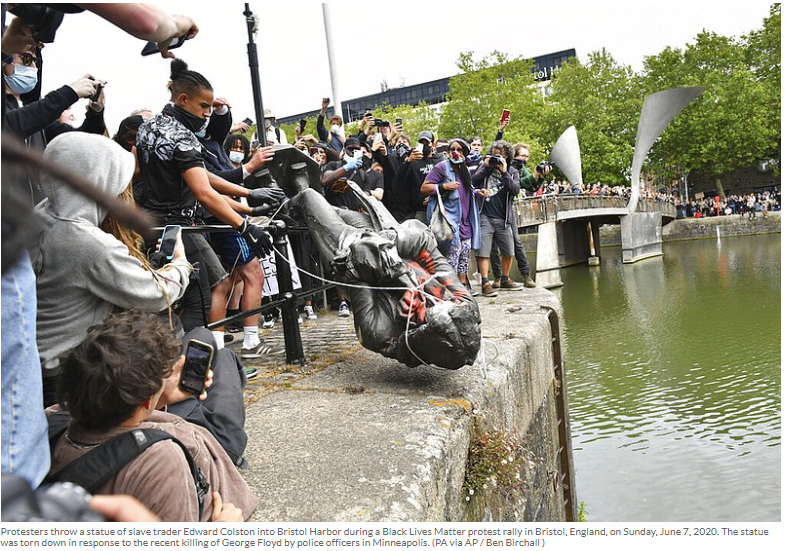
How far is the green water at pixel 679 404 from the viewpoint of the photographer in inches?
245

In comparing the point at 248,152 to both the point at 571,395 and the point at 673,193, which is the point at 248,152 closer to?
the point at 571,395

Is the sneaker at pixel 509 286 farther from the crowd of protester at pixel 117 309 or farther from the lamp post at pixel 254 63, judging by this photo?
the crowd of protester at pixel 117 309

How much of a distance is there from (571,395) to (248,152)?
5.66 metres

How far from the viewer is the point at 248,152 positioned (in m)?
5.87

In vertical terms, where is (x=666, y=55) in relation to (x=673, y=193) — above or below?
above

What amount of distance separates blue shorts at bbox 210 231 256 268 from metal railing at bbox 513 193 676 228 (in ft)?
52.3

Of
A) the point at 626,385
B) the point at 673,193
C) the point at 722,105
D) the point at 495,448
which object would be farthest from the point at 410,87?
the point at 495,448

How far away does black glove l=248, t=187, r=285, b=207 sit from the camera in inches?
146

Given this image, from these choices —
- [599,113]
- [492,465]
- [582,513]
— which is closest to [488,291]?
[582,513]

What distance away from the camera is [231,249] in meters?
4.12

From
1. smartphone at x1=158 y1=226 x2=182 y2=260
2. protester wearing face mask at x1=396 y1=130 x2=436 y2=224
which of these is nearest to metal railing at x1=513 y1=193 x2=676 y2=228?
protester wearing face mask at x1=396 y1=130 x2=436 y2=224

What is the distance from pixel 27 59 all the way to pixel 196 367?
164 cm
